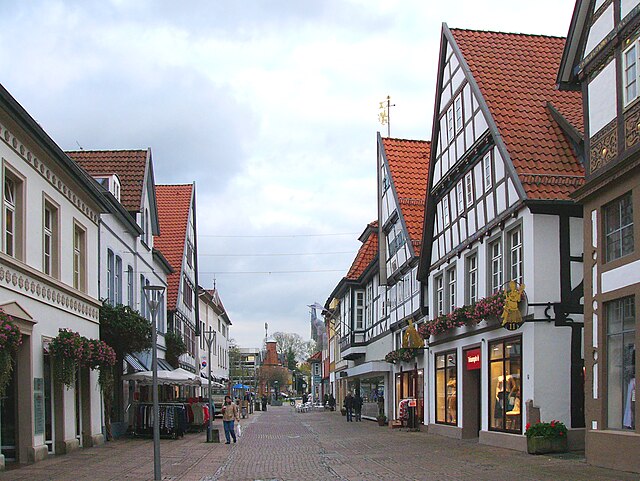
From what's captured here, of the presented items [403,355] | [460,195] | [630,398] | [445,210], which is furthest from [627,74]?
[403,355]

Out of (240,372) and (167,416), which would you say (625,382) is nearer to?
(167,416)

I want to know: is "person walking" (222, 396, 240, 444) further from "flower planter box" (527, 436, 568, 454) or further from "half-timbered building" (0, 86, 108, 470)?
"flower planter box" (527, 436, 568, 454)

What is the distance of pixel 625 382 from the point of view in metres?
16.1

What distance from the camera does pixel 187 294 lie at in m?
52.8

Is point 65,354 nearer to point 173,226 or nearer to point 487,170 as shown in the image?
point 487,170

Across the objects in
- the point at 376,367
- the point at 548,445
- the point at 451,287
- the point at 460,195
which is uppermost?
the point at 460,195

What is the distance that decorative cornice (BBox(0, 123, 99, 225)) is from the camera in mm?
18000

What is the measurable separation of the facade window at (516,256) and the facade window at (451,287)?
5527 millimetres

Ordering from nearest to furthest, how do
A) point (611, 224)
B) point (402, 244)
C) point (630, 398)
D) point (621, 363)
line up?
point (630, 398) < point (621, 363) < point (611, 224) < point (402, 244)

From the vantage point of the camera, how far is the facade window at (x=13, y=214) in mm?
18375

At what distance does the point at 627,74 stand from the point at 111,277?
18473 mm

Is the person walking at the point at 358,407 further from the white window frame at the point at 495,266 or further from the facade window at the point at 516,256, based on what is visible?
the facade window at the point at 516,256

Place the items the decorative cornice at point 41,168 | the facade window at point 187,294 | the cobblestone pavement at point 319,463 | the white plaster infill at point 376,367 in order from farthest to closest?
the facade window at point 187,294, the white plaster infill at point 376,367, the decorative cornice at point 41,168, the cobblestone pavement at point 319,463

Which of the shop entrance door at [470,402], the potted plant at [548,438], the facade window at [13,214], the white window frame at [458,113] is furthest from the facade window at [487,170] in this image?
the facade window at [13,214]
